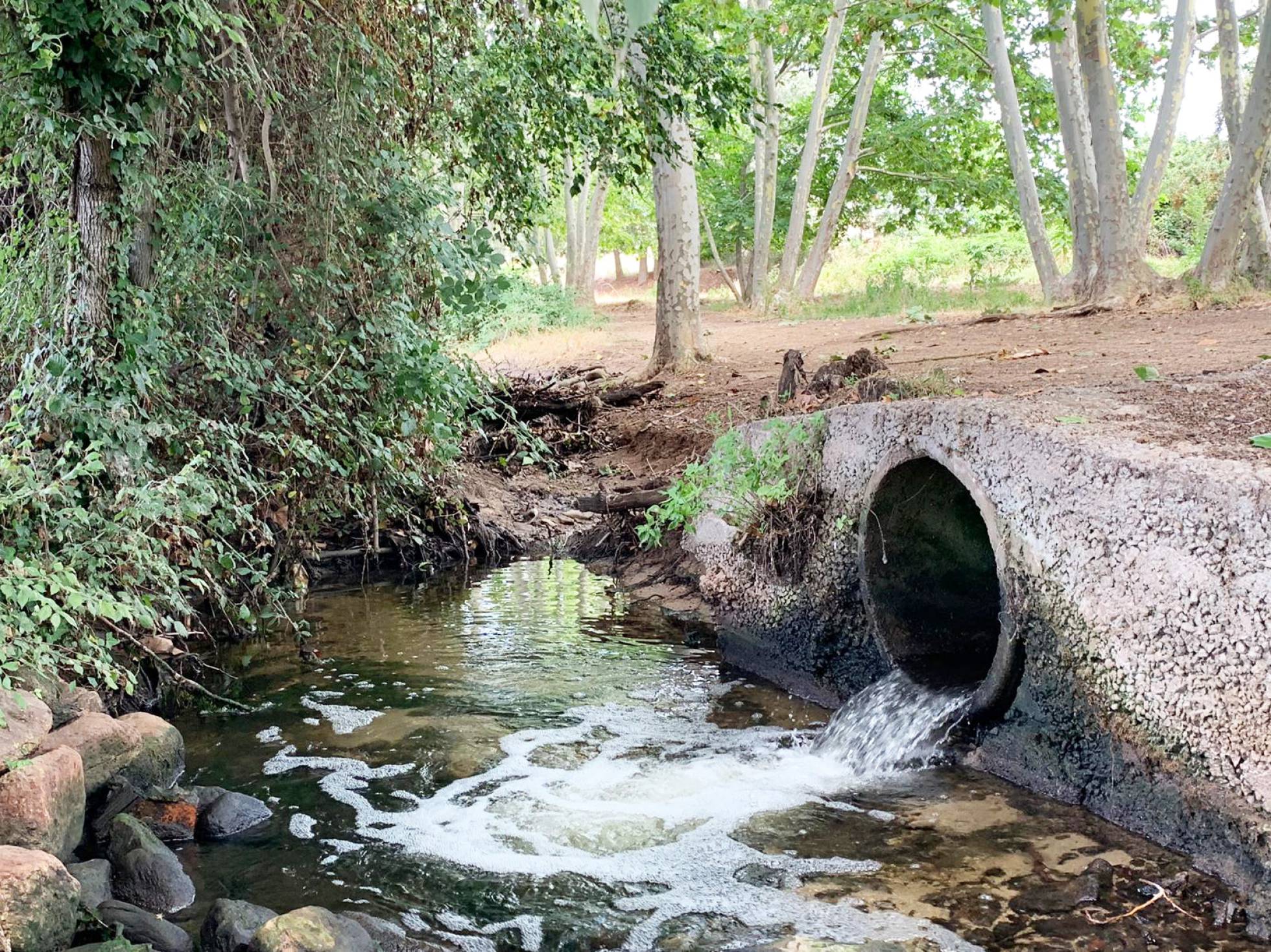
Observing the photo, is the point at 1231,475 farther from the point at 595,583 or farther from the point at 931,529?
the point at 595,583

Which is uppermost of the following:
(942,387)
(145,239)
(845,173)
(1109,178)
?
(845,173)

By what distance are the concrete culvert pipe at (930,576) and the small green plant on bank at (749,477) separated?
643 mm

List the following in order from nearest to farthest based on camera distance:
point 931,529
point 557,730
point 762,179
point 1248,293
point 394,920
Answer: point 394,920 → point 557,730 → point 931,529 → point 1248,293 → point 762,179

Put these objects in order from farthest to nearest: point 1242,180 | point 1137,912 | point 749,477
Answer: point 1242,180 < point 749,477 < point 1137,912

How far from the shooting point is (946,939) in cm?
357

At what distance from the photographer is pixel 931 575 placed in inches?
244

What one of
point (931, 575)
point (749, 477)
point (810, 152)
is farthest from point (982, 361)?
point (810, 152)

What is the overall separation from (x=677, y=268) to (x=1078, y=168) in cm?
479

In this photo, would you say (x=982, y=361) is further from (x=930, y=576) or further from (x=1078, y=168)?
(x=1078, y=168)

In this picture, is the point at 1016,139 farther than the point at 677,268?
Yes

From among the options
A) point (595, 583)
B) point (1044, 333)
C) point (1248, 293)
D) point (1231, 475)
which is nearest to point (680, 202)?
point (1044, 333)

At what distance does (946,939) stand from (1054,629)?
1.49 meters

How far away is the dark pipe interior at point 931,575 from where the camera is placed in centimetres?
587

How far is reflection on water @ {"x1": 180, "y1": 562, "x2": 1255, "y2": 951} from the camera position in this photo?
3.82 meters
